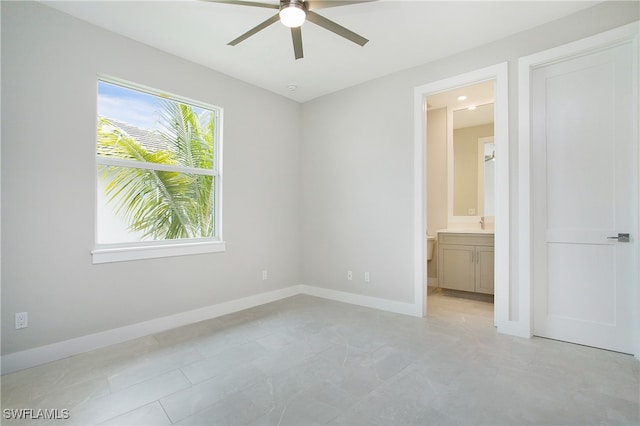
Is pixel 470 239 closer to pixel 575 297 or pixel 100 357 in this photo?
pixel 575 297

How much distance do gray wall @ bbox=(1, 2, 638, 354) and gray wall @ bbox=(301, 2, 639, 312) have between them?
2 cm

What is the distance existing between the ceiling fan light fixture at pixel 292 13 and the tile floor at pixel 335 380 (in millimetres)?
2519

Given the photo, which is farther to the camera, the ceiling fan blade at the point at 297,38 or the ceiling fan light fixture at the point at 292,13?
the ceiling fan blade at the point at 297,38

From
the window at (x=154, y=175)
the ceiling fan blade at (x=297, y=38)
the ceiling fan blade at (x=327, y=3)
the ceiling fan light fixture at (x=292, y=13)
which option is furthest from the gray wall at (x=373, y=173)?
the ceiling fan light fixture at (x=292, y=13)

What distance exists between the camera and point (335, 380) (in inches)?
81.3

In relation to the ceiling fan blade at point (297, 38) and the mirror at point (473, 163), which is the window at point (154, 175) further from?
the mirror at point (473, 163)

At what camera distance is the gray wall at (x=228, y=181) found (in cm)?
232

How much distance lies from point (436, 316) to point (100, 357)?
330cm

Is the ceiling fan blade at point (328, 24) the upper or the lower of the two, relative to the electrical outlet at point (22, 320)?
upper

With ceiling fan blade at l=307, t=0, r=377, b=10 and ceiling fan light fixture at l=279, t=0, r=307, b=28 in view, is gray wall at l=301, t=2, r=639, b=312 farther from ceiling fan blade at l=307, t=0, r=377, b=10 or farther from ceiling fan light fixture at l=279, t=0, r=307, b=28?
ceiling fan light fixture at l=279, t=0, r=307, b=28

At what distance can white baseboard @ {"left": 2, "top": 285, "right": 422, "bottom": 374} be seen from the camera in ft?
7.55

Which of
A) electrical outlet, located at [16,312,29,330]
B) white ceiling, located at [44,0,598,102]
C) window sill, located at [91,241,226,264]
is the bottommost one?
electrical outlet, located at [16,312,29,330]

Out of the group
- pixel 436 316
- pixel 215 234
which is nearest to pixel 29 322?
pixel 215 234
